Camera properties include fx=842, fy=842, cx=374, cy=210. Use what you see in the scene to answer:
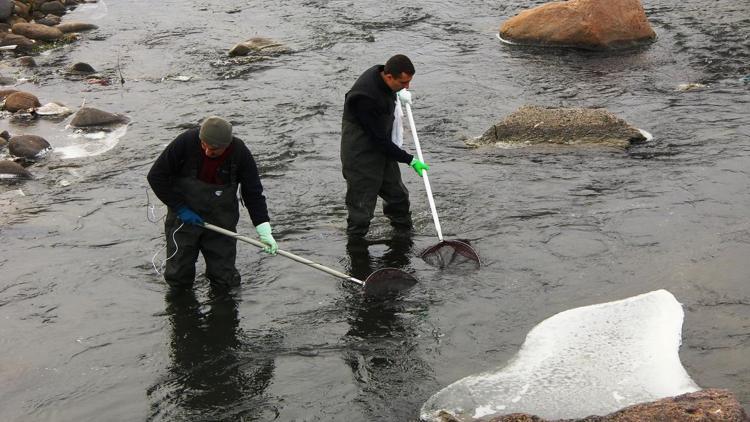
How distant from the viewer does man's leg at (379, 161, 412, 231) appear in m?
9.05

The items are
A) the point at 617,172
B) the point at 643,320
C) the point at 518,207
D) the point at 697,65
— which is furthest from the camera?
the point at 697,65

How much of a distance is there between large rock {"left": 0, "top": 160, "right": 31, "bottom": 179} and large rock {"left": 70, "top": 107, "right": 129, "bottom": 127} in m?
2.21

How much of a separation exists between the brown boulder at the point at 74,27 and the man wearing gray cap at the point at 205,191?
45.6 feet

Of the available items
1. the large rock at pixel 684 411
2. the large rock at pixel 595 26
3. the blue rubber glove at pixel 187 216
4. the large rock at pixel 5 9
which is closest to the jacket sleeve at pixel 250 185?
the blue rubber glove at pixel 187 216

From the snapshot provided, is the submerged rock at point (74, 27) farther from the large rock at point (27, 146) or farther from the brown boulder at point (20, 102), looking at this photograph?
the large rock at point (27, 146)

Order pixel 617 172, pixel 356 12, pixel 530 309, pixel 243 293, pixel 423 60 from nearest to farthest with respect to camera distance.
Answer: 1. pixel 530 309
2. pixel 243 293
3. pixel 617 172
4. pixel 423 60
5. pixel 356 12

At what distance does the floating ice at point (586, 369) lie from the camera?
614 cm

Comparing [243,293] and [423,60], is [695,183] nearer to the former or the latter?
[243,293]

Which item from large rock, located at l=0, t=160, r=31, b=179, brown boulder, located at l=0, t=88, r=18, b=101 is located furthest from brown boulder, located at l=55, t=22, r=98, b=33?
large rock, located at l=0, t=160, r=31, b=179

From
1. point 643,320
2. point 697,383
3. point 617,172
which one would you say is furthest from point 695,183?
point 697,383

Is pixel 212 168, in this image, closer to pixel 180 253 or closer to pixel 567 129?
pixel 180 253

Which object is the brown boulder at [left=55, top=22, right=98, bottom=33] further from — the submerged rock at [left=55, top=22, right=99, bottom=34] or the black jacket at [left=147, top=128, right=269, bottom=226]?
the black jacket at [left=147, top=128, right=269, bottom=226]

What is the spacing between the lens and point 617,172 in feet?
35.2

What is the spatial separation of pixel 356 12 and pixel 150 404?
15.0 metres
